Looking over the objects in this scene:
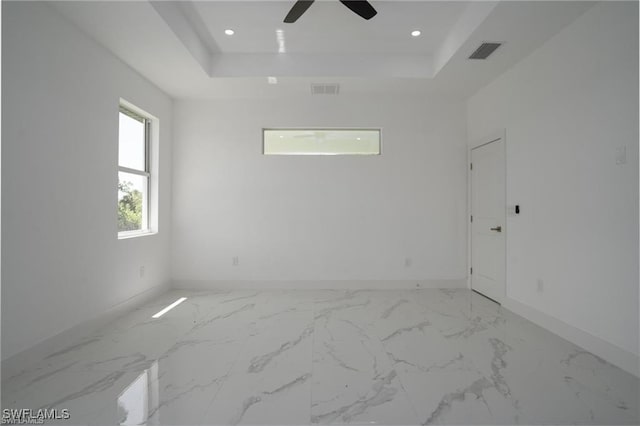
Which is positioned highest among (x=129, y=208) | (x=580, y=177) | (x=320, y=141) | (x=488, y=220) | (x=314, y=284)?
(x=320, y=141)

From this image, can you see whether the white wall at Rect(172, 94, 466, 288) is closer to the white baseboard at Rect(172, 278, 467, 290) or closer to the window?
the white baseboard at Rect(172, 278, 467, 290)

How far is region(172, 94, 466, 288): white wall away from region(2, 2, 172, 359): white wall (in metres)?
1.14

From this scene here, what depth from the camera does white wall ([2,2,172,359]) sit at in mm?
2082

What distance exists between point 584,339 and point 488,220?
1692 mm

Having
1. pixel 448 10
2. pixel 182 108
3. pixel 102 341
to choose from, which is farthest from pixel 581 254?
pixel 182 108

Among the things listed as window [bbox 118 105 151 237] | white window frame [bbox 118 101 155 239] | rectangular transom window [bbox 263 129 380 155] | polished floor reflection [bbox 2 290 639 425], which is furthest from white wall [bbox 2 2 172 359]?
rectangular transom window [bbox 263 129 380 155]

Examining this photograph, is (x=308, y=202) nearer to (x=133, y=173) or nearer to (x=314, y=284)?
(x=314, y=284)

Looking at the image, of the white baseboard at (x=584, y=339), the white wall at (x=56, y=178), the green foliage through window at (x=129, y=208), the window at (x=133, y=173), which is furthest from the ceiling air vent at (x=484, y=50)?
the green foliage through window at (x=129, y=208)

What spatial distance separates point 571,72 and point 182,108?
464 centimetres

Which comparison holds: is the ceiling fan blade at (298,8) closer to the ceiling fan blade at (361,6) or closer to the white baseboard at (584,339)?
the ceiling fan blade at (361,6)

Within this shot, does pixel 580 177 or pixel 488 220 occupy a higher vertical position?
pixel 580 177

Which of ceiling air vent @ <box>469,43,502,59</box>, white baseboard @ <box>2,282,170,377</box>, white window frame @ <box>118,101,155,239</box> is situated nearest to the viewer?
white baseboard @ <box>2,282,170,377</box>

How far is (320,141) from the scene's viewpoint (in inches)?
175

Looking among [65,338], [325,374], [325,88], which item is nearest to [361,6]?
[325,88]
